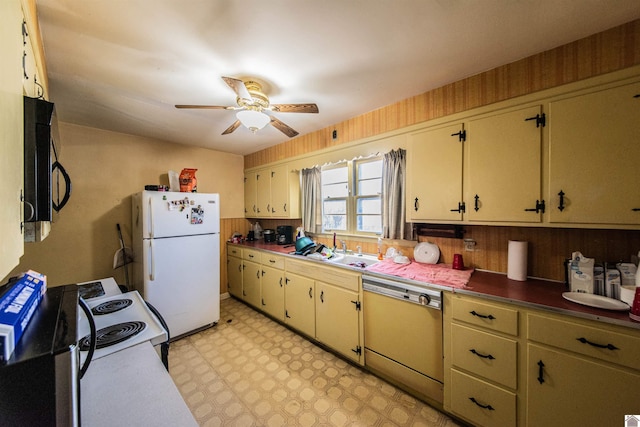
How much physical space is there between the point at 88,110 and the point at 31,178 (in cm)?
229

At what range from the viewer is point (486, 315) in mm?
1461

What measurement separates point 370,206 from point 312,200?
0.82 m

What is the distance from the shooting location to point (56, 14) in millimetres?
1197

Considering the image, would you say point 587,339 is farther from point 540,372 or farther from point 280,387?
point 280,387

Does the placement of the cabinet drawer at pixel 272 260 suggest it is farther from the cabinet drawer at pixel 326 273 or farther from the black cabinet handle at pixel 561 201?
the black cabinet handle at pixel 561 201

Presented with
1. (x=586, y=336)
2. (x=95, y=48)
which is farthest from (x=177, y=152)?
(x=586, y=336)

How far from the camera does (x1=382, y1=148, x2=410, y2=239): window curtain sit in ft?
7.46

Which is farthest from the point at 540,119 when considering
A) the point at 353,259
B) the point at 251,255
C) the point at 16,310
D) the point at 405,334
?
the point at 251,255

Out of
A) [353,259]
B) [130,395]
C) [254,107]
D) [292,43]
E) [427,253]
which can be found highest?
[292,43]

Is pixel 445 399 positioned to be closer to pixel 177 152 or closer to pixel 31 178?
pixel 31 178

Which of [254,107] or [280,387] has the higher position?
[254,107]

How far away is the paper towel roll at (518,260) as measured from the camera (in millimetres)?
1683

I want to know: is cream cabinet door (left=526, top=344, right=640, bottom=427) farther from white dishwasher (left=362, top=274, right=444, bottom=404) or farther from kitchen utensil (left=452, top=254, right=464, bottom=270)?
kitchen utensil (left=452, top=254, right=464, bottom=270)

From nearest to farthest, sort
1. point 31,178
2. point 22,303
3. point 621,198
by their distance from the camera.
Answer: point 22,303 < point 31,178 < point 621,198
